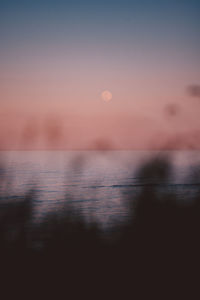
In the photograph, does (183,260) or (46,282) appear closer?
(46,282)

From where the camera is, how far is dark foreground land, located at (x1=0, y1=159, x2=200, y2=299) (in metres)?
8.30

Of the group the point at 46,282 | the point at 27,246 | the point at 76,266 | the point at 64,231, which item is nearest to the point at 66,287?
the point at 46,282

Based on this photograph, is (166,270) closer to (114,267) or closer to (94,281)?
(114,267)

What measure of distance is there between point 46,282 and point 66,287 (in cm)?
82

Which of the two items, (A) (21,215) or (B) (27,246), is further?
(A) (21,215)

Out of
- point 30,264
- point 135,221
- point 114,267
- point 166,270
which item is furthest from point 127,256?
point 135,221

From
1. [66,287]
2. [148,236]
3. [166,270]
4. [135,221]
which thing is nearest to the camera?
[66,287]

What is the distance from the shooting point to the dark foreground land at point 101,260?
8.30m

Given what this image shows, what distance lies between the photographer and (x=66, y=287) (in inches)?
336

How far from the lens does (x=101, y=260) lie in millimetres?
10500

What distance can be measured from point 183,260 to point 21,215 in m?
13.7

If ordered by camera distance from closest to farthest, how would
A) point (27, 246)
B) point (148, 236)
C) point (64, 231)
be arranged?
point (27, 246)
point (148, 236)
point (64, 231)

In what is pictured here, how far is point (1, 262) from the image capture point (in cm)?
1040

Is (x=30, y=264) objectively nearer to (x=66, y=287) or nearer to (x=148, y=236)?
(x=66, y=287)
